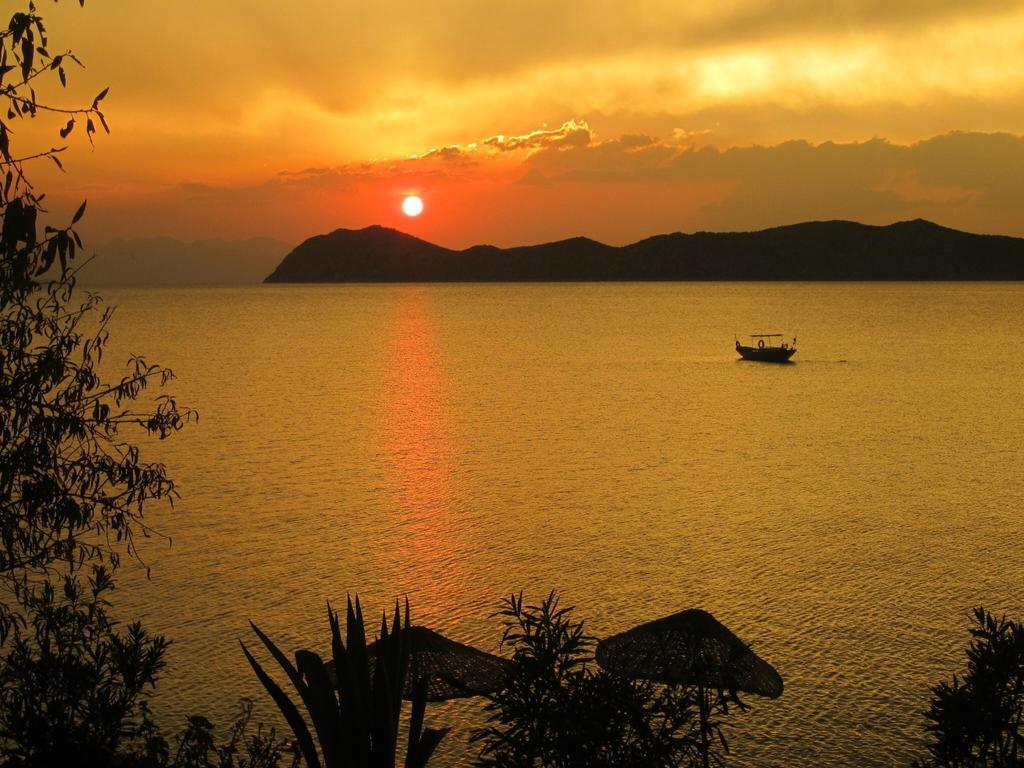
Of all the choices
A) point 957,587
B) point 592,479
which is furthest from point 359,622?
point 592,479

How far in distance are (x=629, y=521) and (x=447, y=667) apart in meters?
16.0

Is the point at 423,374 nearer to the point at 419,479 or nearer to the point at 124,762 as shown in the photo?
the point at 419,479

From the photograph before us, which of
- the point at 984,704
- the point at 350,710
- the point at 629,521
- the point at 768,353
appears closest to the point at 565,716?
the point at 350,710

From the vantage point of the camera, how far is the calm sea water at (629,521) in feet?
62.4

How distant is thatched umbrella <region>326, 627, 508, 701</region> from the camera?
14.6m

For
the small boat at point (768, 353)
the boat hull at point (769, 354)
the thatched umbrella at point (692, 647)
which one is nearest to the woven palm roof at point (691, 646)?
the thatched umbrella at point (692, 647)

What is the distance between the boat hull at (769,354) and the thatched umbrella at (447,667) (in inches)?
2851

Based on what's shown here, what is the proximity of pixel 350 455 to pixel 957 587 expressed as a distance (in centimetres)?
2474

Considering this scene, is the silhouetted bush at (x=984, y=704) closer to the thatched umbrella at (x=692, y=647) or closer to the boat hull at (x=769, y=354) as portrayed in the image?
the thatched umbrella at (x=692, y=647)

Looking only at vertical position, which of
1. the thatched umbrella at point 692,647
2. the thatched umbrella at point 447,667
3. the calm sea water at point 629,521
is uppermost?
the thatched umbrella at point 692,647

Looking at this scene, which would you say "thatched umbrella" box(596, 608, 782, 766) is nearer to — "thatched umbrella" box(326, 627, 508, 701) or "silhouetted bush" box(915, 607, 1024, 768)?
"thatched umbrella" box(326, 627, 508, 701)

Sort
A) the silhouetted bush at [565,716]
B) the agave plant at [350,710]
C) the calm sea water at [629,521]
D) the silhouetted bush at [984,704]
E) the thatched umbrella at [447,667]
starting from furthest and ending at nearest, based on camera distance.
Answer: the calm sea water at [629,521] → the thatched umbrella at [447,667] → the silhouetted bush at [984,704] → the silhouetted bush at [565,716] → the agave plant at [350,710]

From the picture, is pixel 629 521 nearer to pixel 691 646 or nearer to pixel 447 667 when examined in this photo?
pixel 447 667

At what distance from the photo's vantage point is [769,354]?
85125 mm
